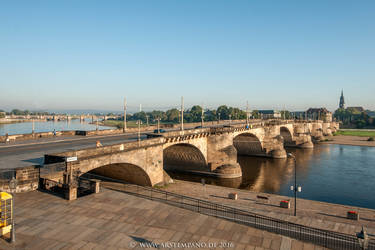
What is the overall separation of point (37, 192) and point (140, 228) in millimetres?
7558

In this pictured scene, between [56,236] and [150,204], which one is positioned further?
[150,204]

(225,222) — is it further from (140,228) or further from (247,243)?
(140,228)

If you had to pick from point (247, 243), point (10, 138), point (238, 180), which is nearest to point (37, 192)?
point (247, 243)

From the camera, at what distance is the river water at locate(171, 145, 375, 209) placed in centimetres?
3331

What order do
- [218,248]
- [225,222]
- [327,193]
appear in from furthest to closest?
[327,193], [225,222], [218,248]

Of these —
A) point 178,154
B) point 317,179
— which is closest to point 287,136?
point 317,179

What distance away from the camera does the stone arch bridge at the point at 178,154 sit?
21203 millimetres

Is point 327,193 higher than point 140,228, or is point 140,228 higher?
point 140,228

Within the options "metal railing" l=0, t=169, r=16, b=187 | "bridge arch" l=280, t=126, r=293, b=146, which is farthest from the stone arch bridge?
"metal railing" l=0, t=169, r=16, b=187

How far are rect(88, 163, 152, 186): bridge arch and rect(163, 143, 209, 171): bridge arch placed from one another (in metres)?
14.1

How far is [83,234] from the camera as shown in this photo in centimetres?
1180

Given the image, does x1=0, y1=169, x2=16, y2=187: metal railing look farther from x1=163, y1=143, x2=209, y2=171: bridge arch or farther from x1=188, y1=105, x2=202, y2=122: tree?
x1=188, y1=105, x2=202, y2=122: tree

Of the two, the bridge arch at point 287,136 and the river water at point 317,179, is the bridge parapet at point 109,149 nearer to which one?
the river water at point 317,179

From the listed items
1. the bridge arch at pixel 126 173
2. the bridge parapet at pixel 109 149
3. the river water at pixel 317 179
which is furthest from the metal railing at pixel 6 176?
the river water at pixel 317 179
